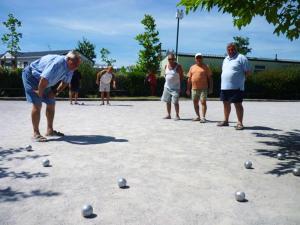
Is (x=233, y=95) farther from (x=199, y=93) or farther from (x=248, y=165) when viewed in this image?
(x=248, y=165)

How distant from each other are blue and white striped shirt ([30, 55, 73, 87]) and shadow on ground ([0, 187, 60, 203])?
2728 mm

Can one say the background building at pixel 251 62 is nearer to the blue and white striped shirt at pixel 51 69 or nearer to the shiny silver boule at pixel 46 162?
the blue and white striped shirt at pixel 51 69

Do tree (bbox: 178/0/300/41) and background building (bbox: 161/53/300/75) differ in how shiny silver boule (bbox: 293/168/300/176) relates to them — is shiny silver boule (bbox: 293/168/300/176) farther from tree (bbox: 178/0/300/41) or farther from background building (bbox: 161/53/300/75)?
background building (bbox: 161/53/300/75)

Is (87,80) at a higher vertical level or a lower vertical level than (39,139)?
higher

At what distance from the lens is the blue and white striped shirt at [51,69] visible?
6.45m

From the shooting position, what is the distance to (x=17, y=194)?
13.3ft

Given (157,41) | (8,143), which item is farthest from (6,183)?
(157,41)

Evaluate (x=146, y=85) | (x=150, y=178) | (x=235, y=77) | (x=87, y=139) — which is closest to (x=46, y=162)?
(x=150, y=178)

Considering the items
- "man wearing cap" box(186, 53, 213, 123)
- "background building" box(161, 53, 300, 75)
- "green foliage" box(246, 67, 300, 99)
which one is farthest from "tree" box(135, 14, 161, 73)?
"man wearing cap" box(186, 53, 213, 123)

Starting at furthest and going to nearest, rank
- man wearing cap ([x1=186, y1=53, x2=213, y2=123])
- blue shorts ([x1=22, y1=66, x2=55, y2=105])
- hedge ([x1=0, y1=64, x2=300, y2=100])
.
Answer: hedge ([x1=0, y1=64, x2=300, y2=100]) < man wearing cap ([x1=186, y1=53, x2=213, y2=123]) < blue shorts ([x1=22, y1=66, x2=55, y2=105])

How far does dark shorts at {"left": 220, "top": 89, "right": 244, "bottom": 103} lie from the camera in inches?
345

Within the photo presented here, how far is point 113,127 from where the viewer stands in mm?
9078

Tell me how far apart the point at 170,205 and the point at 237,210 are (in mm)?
678

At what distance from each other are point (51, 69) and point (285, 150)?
4.43 m
